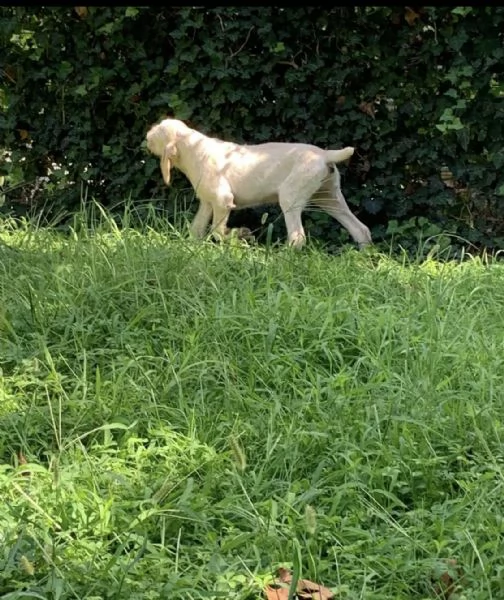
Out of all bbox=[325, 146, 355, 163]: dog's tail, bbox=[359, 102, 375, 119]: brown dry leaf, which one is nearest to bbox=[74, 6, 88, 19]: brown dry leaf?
bbox=[359, 102, 375, 119]: brown dry leaf

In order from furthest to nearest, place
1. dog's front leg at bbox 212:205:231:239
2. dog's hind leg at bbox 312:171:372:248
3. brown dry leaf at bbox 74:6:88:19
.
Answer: brown dry leaf at bbox 74:6:88:19 < dog's hind leg at bbox 312:171:372:248 < dog's front leg at bbox 212:205:231:239

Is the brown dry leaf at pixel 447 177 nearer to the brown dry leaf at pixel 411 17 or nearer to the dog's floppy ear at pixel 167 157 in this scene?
the brown dry leaf at pixel 411 17

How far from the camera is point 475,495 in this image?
215cm

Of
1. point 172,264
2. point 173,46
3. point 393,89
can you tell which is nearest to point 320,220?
point 393,89

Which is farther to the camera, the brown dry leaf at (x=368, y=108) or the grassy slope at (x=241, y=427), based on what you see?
the brown dry leaf at (x=368, y=108)

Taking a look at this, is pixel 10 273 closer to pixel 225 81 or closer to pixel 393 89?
pixel 225 81

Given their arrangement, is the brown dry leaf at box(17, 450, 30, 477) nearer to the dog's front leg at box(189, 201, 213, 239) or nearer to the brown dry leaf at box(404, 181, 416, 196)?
the dog's front leg at box(189, 201, 213, 239)

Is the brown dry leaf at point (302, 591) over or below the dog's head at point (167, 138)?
below

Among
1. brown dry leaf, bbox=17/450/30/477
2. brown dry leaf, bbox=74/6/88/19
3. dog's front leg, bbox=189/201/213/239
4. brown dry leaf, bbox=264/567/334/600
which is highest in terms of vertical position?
brown dry leaf, bbox=74/6/88/19

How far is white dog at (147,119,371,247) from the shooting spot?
15.7ft

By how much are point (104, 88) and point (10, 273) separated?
3.11 metres

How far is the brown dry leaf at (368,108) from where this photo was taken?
5758mm

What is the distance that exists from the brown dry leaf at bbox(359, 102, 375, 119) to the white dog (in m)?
0.96

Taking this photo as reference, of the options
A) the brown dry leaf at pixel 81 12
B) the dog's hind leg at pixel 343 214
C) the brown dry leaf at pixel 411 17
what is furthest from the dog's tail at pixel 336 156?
the brown dry leaf at pixel 81 12
